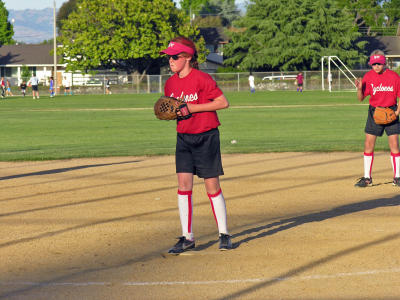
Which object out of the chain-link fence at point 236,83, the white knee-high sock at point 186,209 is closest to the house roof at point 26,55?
the chain-link fence at point 236,83

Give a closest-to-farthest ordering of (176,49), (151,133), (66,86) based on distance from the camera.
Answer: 1. (176,49)
2. (151,133)
3. (66,86)

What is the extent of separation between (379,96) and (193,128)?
194 inches

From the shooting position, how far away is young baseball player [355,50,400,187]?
10820 mm

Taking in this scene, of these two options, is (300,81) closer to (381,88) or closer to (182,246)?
(381,88)

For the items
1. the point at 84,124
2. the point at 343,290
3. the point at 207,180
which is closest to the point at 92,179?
the point at 207,180

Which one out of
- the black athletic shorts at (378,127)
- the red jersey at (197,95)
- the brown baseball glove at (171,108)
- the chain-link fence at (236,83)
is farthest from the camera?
the chain-link fence at (236,83)

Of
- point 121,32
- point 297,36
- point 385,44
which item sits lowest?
point 297,36

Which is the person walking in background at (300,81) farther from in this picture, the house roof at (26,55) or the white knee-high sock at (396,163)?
the white knee-high sock at (396,163)

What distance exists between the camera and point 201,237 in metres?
7.77

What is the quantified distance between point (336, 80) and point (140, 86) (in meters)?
17.6

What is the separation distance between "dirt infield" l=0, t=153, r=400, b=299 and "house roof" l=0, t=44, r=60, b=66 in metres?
82.7

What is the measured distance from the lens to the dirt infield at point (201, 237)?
18.9ft

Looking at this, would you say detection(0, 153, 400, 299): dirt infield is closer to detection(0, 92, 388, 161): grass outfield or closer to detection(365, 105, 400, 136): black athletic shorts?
detection(365, 105, 400, 136): black athletic shorts

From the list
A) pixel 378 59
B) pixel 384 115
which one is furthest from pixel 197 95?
pixel 384 115
